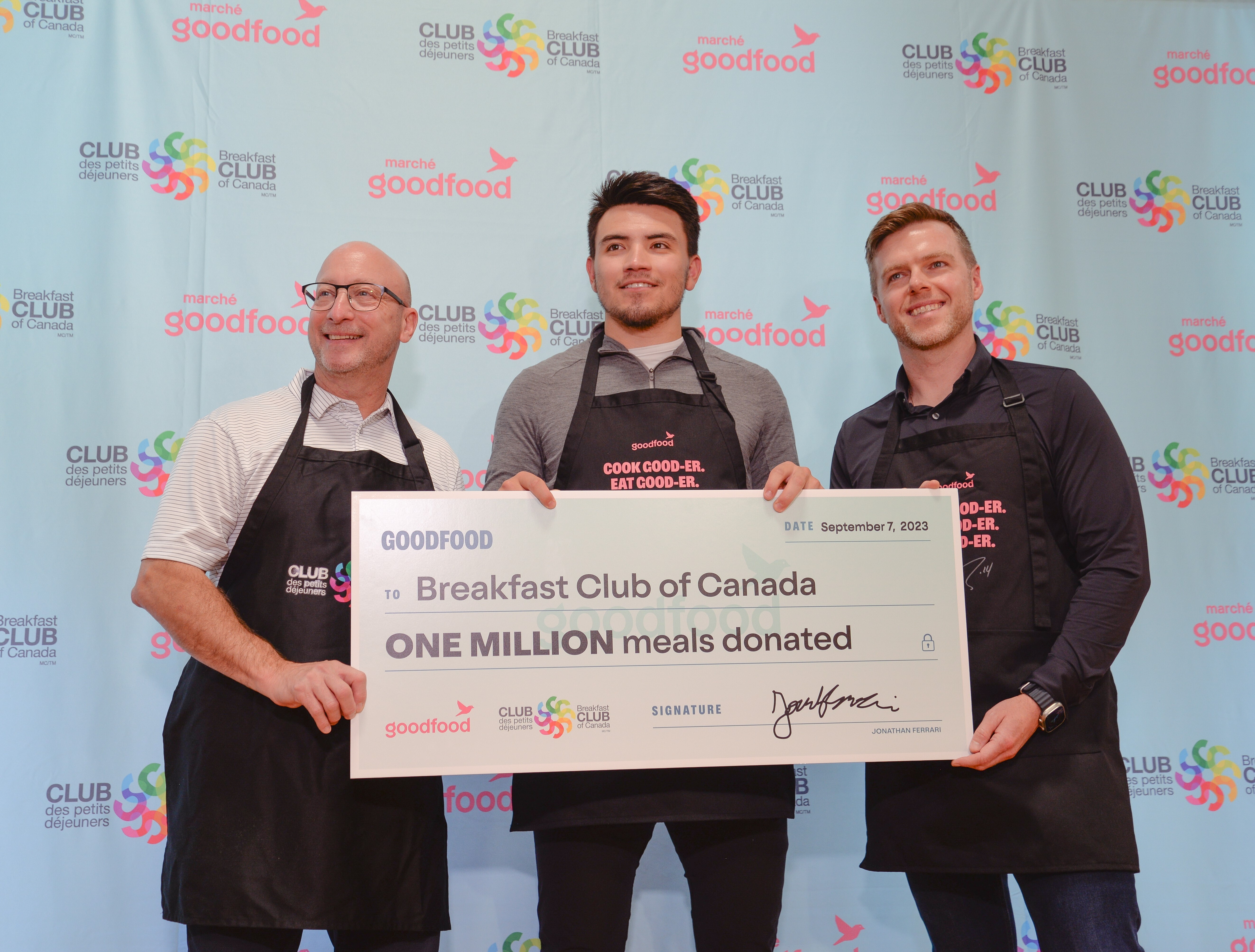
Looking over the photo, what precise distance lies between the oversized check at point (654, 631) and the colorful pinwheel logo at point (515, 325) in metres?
1.09

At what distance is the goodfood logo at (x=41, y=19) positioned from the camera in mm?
2533

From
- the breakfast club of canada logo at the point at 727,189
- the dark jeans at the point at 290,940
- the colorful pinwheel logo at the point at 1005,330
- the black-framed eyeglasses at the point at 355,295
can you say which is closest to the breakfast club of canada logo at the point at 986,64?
the breakfast club of canada logo at the point at 727,189

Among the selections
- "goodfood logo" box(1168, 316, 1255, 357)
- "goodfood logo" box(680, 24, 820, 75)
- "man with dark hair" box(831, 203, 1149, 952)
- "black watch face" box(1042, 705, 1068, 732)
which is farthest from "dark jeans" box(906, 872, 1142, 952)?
"goodfood logo" box(680, 24, 820, 75)

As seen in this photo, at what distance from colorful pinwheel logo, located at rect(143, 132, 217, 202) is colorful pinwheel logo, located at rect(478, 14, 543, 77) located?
3.11ft

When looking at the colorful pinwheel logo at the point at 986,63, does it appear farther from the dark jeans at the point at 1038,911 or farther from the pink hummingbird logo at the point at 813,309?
the dark jeans at the point at 1038,911

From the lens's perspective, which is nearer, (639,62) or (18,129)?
(18,129)

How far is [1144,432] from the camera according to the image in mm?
2826

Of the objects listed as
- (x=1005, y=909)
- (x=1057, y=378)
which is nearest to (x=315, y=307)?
(x=1057, y=378)

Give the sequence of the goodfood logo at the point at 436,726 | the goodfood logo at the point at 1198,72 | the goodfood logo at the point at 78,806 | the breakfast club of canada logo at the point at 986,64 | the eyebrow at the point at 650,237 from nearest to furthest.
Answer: the goodfood logo at the point at 436,726 → the eyebrow at the point at 650,237 → the goodfood logo at the point at 78,806 → the breakfast club of canada logo at the point at 986,64 → the goodfood logo at the point at 1198,72

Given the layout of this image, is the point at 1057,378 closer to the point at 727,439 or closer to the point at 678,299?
the point at 727,439

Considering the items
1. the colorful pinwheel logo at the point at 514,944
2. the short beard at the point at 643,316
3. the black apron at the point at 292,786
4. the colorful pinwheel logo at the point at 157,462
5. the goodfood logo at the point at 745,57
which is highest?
the goodfood logo at the point at 745,57

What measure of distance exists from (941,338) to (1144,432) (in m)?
1.40

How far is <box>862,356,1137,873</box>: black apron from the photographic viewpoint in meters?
1.63

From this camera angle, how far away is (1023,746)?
1.66 metres
